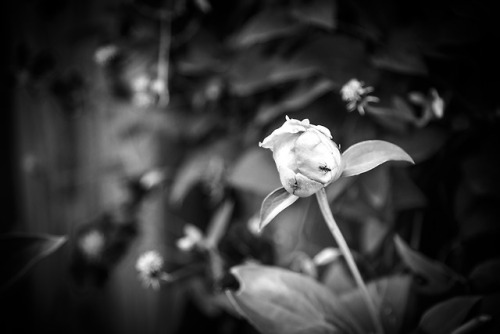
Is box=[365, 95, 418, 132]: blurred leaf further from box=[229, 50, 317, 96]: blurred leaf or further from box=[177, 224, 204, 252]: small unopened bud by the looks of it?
box=[177, 224, 204, 252]: small unopened bud

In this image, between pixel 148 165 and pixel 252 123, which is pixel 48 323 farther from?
pixel 252 123

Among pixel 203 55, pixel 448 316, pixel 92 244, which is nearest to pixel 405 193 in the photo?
pixel 448 316

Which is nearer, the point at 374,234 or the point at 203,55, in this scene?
the point at 374,234

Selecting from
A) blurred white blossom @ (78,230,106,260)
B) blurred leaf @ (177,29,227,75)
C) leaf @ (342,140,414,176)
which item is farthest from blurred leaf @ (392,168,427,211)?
blurred white blossom @ (78,230,106,260)

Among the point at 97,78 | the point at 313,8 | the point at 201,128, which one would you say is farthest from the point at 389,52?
the point at 97,78

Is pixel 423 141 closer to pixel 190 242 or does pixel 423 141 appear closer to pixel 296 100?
pixel 296 100

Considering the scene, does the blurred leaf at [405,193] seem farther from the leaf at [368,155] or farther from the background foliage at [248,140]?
the leaf at [368,155]
